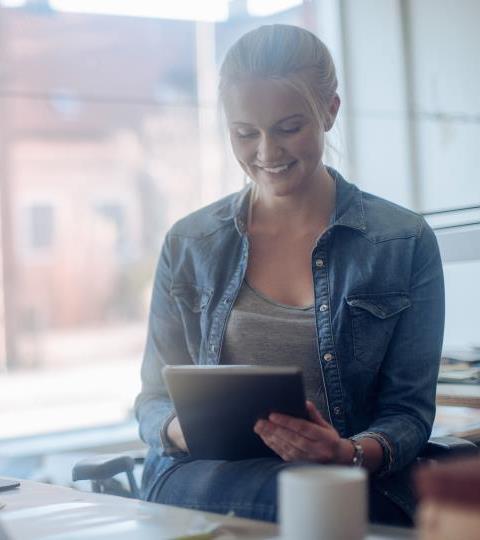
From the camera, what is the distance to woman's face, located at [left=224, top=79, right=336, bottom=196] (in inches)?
64.6

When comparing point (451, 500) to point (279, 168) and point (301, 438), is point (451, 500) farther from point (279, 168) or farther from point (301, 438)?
point (279, 168)

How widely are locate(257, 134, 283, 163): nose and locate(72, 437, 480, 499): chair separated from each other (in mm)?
586

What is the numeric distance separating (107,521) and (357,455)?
0.46 m

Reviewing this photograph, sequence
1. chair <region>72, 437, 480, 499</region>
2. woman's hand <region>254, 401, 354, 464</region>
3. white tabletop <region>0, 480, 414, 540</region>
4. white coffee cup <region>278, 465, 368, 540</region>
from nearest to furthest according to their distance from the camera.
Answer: white coffee cup <region>278, 465, 368, 540</region> → white tabletop <region>0, 480, 414, 540</region> → woman's hand <region>254, 401, 354, 464</region> → chair <region>72, 437, 480, 499</region>

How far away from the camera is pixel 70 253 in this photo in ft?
13.0

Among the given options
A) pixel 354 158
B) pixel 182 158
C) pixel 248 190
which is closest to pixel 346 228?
pixel 248 190

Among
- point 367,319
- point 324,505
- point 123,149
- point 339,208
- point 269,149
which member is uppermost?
point 123,149

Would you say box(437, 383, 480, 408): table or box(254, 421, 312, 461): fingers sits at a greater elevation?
box(254, 421, 312, 461): fingers

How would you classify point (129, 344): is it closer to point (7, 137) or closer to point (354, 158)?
point (7, 137)

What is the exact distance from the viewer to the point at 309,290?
168cm

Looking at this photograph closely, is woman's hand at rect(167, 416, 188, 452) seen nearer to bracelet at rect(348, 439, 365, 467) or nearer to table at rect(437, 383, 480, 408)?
bracelet at rect(348, 439, 365, 467)

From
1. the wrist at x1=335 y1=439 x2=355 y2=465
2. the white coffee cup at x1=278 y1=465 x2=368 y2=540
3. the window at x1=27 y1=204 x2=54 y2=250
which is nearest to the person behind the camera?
the white coffee cup at x1=278 y1=465 x2=368 y2=540

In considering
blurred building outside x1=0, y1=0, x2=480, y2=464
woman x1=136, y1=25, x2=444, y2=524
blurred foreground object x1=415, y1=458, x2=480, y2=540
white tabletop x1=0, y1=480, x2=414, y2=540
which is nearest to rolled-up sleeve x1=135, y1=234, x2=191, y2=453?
woman x1=136, y1=25, x2=444, y2=524

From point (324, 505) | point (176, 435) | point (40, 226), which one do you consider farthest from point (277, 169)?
point (40, 226)
